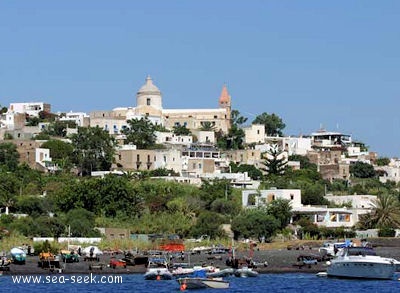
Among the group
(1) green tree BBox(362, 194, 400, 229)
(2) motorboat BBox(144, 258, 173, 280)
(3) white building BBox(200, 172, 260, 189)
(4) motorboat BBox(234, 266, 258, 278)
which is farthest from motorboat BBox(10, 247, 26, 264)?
(3) white building BBox(200, 172, 260, 189)

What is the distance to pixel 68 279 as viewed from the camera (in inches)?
2260

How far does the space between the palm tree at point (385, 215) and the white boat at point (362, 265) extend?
30.3 meters

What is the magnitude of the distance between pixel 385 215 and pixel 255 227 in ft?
37.5

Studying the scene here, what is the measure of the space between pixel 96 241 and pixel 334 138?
72463mm

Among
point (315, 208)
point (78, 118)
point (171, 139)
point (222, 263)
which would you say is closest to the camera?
point (222, 263)

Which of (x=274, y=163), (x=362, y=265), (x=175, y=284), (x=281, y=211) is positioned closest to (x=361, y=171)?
(x=274, y=163)

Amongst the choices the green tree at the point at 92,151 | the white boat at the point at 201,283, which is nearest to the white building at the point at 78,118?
the green tree at the point at 92,151

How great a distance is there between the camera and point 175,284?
55.6 m

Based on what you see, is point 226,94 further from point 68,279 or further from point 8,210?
point 68,279

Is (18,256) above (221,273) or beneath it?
above

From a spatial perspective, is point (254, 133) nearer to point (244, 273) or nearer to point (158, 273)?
point (244, 273)

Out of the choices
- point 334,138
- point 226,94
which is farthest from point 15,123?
point 334,138

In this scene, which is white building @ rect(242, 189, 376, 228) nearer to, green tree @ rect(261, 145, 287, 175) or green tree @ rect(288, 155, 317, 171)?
green tree @ rect(261, 145, 287, 175)

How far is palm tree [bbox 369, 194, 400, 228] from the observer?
87625 millimetres
